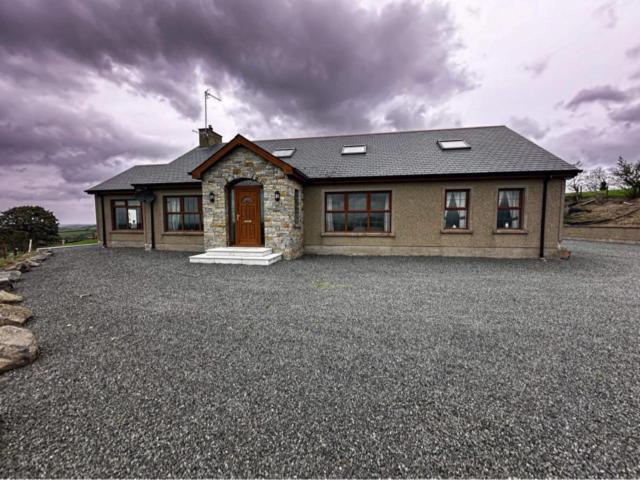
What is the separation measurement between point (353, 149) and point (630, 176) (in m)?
22.2

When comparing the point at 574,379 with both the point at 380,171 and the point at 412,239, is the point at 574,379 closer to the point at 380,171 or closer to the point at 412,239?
the point at 412,239

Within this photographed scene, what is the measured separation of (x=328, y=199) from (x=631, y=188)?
24.9 meters

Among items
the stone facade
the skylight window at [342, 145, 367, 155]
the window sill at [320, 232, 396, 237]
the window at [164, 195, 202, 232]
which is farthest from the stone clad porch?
the skylight window at [342, 145, 367, 155]

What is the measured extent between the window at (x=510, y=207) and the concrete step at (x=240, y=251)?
29.4 feet

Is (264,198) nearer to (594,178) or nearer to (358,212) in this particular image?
(358,212)

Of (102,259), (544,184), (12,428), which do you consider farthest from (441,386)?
(102,259)

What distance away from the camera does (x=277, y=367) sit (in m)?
2.99

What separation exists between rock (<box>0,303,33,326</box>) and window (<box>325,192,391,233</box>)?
9.00m

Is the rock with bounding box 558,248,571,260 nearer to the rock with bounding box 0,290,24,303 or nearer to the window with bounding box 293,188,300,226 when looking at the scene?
the window with bounding box 293,188,300,226

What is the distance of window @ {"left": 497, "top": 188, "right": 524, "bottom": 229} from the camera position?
10453mm

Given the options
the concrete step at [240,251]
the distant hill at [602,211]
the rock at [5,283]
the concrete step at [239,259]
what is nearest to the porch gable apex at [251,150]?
the concrete step at [240,251]

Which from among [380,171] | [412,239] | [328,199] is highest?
[380,171]

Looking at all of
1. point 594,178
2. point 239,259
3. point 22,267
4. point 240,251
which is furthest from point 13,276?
point 594,178

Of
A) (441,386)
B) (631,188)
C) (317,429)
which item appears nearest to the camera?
(317,429)
